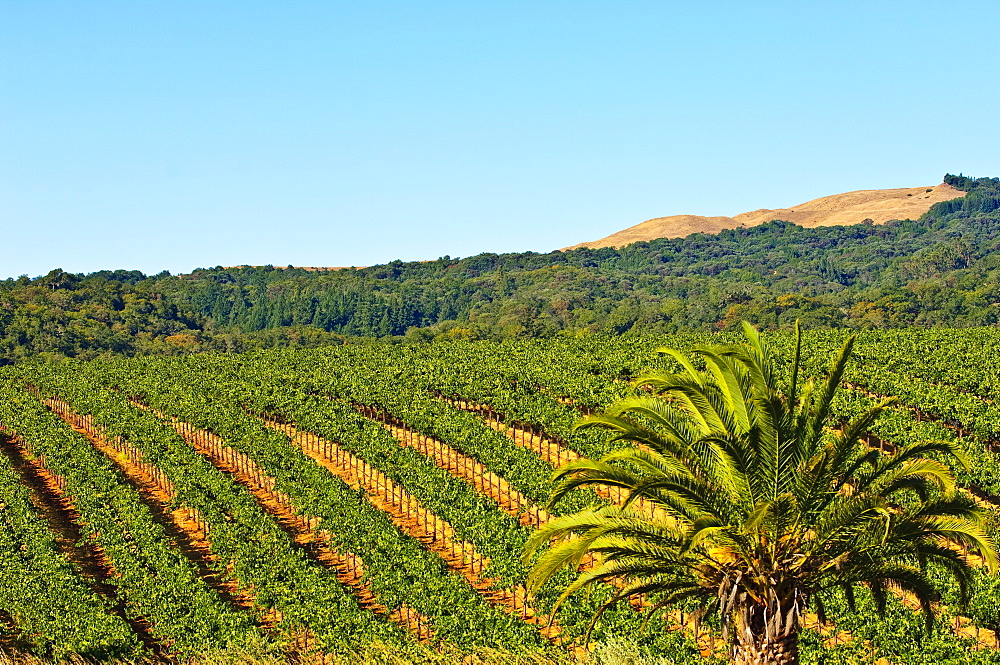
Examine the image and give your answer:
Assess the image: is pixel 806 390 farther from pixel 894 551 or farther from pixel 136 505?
pixel 136 505

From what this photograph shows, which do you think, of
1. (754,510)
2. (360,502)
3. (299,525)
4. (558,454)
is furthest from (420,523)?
(754,510)

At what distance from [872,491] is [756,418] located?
230 centimetres

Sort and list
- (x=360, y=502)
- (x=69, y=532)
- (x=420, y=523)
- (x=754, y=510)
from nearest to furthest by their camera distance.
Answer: (x=754, y=510) → (x=360, y=502) → (x=420, y=523) → (x=69, y=532)

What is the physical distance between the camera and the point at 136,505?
46.8m

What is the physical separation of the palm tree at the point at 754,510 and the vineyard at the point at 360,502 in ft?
4.72

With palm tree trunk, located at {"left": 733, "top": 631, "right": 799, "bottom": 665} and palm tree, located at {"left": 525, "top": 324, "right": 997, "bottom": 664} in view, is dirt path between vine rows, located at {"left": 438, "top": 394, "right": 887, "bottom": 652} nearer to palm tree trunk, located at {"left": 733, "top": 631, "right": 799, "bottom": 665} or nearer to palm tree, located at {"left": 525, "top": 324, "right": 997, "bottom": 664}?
palm tree, located at {"left": 525, "top": 324, "right": 997, "bottom": 664}

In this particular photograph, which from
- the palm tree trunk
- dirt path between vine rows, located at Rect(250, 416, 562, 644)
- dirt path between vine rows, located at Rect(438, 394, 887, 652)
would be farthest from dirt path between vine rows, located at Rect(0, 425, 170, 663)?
the palm tree trunk

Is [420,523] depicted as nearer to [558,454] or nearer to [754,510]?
[558,454]

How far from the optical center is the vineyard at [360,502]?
108ft

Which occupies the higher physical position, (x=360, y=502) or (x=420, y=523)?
(x=360, y=502)

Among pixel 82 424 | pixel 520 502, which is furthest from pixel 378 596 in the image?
pixel 82 424

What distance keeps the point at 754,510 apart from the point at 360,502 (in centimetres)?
3248

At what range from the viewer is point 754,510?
1516 centimetres

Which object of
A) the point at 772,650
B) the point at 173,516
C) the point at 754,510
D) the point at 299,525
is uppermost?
the point at 754,510
